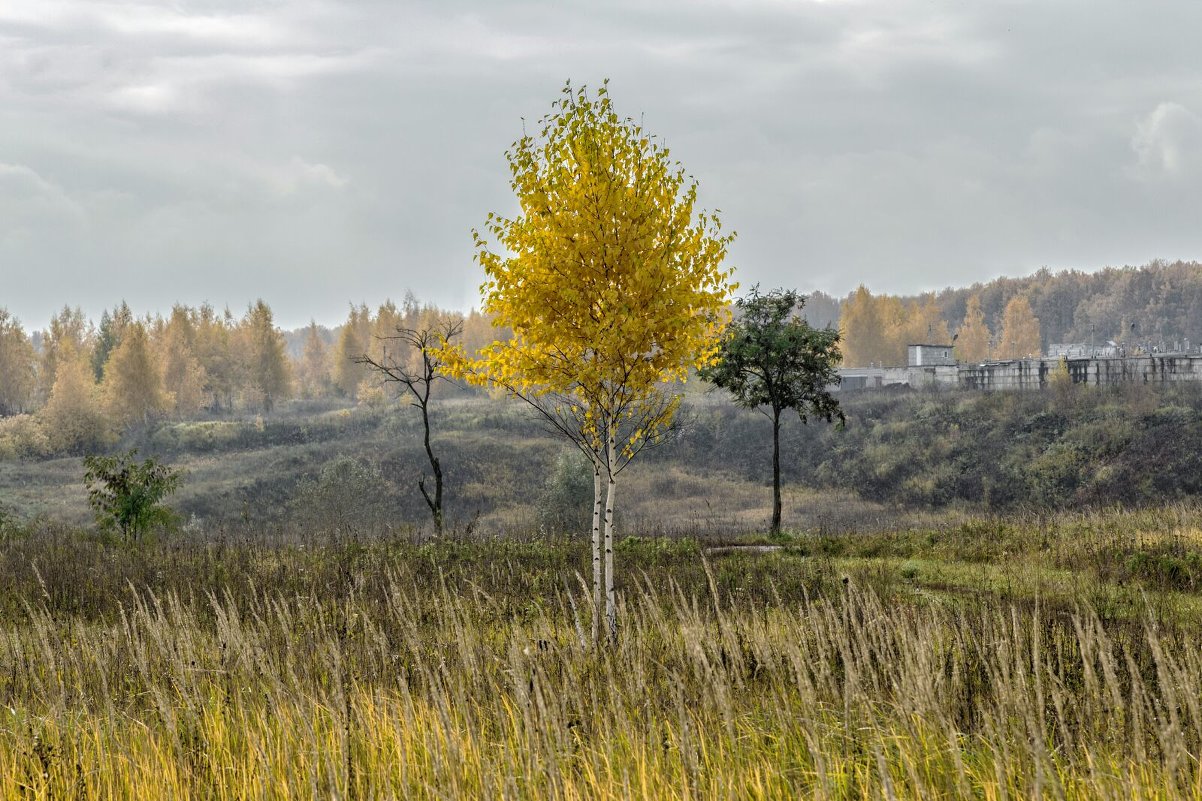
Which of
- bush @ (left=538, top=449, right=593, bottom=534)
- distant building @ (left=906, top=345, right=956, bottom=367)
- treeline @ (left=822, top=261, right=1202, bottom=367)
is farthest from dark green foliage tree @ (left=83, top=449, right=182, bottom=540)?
treeline @ (left=822, top=261, right=1202, bottom=367)

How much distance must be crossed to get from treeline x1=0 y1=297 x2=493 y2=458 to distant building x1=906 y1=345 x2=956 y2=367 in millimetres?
40337

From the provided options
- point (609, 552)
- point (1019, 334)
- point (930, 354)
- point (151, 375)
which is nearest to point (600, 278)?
point (609, 552)

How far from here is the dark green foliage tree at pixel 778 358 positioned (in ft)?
82.0

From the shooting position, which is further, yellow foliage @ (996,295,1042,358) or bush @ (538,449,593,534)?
yellow foliage @ (996,295,1042,358)

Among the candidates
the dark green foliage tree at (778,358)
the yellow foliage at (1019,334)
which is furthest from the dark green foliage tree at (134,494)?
the yellow foliage at (1019,334)

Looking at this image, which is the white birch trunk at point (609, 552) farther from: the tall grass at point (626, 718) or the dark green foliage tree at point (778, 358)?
the dark green foliage tree at point (778, 358)

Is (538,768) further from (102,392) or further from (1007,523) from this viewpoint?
(102,392)

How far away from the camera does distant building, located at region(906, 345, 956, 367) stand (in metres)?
77.6

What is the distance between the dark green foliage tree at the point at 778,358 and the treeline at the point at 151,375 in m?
42.5

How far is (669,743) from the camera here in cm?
564

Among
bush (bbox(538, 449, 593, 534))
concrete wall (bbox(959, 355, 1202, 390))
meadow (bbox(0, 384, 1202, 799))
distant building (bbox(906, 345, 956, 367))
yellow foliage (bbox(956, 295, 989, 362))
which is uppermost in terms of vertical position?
yellow foliage (bbox(956, 295, 989, 362))

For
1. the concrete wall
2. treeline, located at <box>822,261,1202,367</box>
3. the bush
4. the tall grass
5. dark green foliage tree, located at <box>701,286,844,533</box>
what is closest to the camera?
the tall grass

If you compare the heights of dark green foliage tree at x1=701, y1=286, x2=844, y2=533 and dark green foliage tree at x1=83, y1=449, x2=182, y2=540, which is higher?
dark green foliage tree at x1=701, y1=286, x2=844, y2=533

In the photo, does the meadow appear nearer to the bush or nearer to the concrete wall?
the bush
